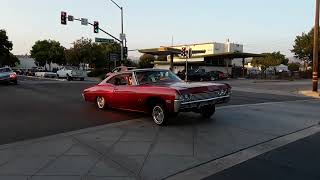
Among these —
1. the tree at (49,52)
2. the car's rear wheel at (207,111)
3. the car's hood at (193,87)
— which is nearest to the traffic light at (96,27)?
→ the car's rear wheel at (207,111)

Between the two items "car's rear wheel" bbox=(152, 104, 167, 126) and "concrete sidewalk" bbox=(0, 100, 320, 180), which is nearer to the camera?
"concrete sidewalk" bbox=(0, 100, 320, 180)

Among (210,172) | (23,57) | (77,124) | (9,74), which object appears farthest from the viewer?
(23,57)

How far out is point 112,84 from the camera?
13625mm

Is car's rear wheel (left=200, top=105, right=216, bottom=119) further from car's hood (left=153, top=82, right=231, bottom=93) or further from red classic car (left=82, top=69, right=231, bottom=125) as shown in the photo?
car's hood (left=153, top=82, right=231, bottom=93)

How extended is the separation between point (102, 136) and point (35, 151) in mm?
1833

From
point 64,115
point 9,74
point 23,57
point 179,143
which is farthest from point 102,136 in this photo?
point 23,57

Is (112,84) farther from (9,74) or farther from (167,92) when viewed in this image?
(9,74)

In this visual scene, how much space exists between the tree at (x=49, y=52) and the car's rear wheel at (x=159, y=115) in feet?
314

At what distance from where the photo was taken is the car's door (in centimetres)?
1227

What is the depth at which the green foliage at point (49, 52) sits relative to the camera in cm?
10556

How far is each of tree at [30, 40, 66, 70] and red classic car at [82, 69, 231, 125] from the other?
93.6 meters

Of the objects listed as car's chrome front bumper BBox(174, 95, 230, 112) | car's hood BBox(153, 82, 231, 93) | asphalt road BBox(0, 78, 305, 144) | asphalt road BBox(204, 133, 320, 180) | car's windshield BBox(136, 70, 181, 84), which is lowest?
asphalt road BBox(204, 133, 320, 180)

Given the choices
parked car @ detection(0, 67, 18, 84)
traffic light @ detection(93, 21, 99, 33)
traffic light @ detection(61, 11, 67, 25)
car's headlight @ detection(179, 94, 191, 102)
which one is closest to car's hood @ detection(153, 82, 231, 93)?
car's headlight @ detection(179, 94, 191, 102)

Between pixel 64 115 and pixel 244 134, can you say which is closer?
pixel 244 134
